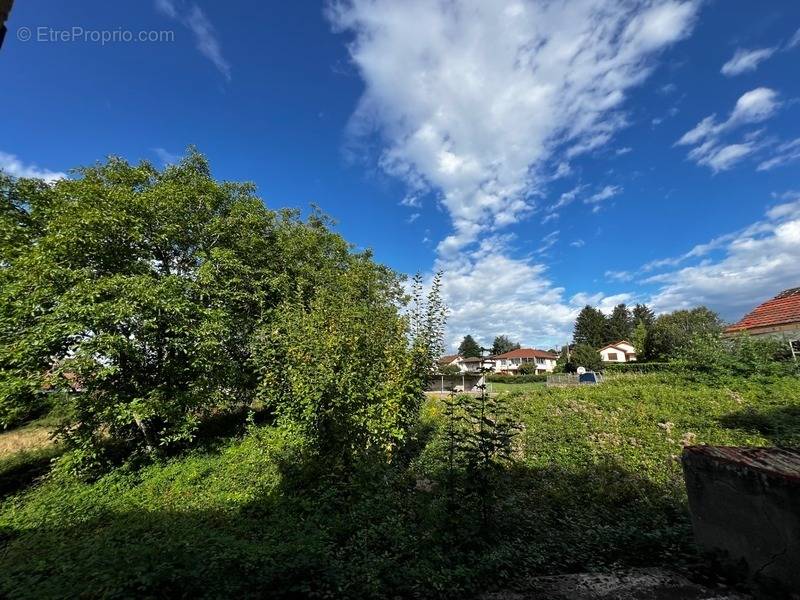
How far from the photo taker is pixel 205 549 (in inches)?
158

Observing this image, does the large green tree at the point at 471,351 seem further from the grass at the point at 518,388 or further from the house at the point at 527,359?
the house at the point at 527,359

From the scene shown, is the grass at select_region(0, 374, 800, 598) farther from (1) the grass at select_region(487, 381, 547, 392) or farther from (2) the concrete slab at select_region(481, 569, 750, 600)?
(1) the grass at select_region(487, 381, 547, 392)

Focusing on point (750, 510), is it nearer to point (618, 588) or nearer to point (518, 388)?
point (618, 588)

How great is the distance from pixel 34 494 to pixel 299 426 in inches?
377

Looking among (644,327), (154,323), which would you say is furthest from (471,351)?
(644,327)

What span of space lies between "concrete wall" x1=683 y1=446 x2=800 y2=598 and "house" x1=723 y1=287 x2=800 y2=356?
14646 millimetres

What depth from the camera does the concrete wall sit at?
3203mm

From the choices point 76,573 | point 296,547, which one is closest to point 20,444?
point 76,573

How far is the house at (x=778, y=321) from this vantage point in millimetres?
14055

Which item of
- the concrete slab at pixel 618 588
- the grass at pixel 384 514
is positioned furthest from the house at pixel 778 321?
the concrete slab at pixel 618 588

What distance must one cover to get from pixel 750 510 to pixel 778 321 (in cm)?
1625

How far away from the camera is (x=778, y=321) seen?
14711 millimetres

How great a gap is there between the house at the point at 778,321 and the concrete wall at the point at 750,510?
1465 cm

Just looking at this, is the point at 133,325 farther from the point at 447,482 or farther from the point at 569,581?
the point at 569,581
